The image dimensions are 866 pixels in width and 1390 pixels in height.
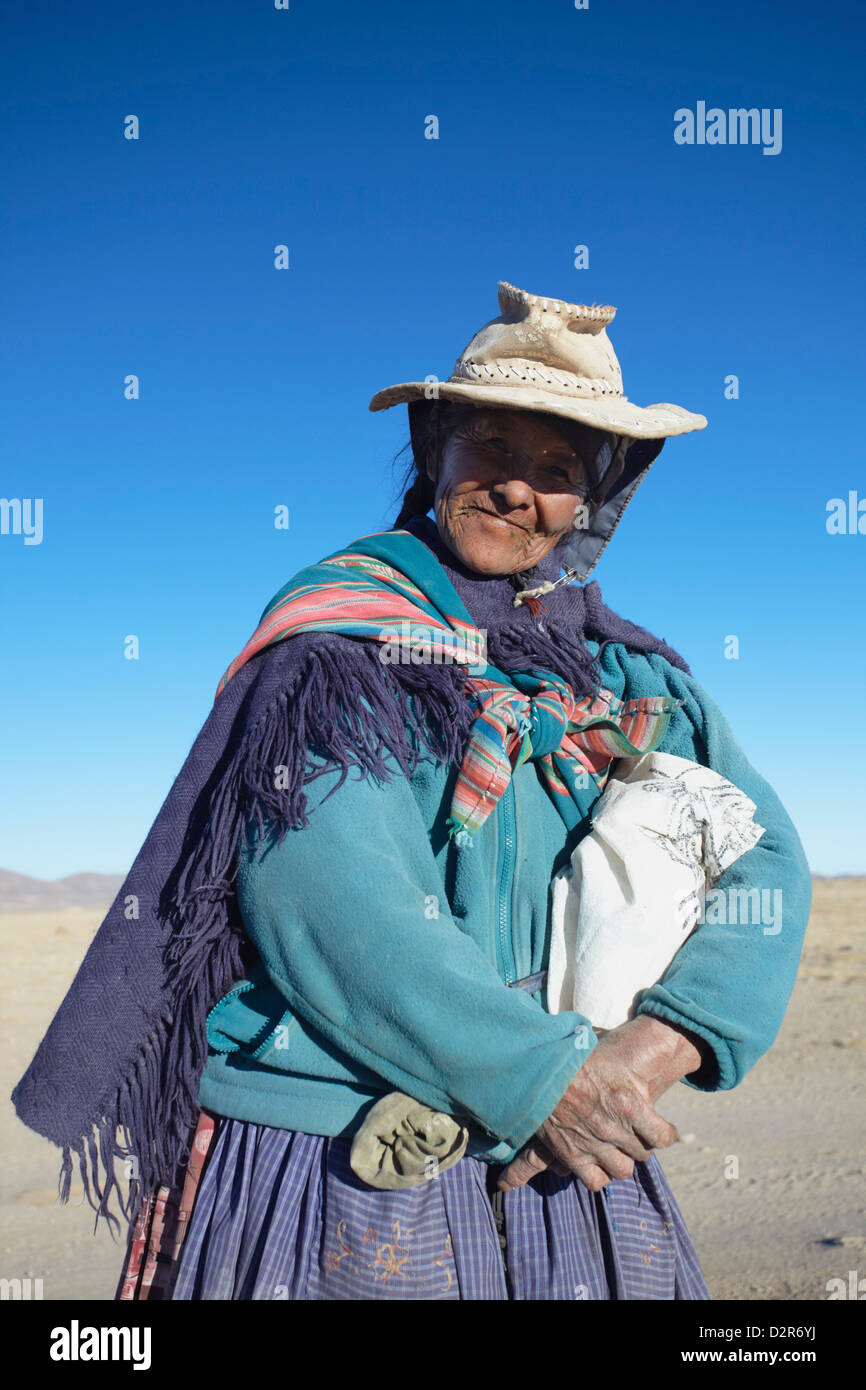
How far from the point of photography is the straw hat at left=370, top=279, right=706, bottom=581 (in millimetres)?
2203

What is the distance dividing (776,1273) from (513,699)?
4394mm

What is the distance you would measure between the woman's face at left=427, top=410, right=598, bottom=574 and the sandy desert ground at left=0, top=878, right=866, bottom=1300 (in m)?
1.79

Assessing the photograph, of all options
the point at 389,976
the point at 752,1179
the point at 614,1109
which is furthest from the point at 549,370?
the point at 752,1179

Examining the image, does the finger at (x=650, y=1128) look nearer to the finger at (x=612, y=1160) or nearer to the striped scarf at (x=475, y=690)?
the finger at (x=612, y=1160)

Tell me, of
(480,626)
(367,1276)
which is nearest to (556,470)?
(480,626)

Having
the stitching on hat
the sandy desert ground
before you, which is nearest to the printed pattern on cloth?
the sandy desert ground

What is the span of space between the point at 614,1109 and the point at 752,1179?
559cm

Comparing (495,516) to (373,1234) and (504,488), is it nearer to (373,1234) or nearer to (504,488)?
(504,488)

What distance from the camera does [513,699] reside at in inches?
81.3

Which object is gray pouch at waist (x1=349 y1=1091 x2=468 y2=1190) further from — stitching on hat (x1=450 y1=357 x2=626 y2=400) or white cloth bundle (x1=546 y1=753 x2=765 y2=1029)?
stitching on hat (x1=450 y1=357 x2=626 y2=400)

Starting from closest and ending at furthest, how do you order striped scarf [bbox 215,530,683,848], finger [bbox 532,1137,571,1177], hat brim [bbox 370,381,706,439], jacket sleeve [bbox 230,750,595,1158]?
jacket sleeve [bbox 230,750,595,1158], finger [bbox 532,1137,571,1177], striped scarf [bbox 215,530,683,848], hat brim [bbox 370,381,706,439]

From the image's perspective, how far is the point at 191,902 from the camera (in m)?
1.88

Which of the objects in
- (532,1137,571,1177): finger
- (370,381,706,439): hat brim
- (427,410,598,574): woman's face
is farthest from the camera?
(427,410,598,574): woman's face
